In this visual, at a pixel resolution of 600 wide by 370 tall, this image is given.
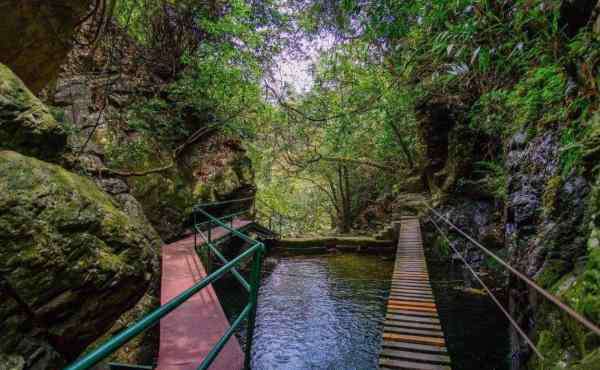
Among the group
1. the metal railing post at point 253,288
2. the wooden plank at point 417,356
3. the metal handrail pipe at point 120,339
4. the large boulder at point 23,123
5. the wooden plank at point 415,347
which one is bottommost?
the wooden plank at point 417,356

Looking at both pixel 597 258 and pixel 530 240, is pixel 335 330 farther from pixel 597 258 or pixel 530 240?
pixel 597 258

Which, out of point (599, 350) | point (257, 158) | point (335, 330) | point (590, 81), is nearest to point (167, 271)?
point (335, 330)

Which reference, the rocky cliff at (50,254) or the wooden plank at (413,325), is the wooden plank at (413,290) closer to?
the wooden plank at (413,325)

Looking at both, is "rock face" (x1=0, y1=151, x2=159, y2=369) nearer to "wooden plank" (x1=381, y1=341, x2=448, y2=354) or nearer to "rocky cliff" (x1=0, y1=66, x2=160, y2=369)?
"rocky cliff" (x1=0, y1=66, x2=160, y2=369)

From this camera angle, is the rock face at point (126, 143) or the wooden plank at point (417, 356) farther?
the rock face at point (126, 143)

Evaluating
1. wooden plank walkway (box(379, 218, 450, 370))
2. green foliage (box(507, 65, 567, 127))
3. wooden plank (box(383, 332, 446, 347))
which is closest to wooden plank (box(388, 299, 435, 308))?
wooden plank walkway (box(379, 218, 450, 370))

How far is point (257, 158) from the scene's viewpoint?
43.3 ft

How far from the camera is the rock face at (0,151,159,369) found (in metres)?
1.68

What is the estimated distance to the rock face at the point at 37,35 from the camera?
124 inches

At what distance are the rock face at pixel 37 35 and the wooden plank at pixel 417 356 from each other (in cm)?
528

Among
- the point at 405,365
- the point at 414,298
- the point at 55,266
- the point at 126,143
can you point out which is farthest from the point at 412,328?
the point at 126,143

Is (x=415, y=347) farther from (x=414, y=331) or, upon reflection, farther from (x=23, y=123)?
(x=23, y=123)

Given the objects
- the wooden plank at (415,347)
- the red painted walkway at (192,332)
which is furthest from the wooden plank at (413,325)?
the red painted walkway at (192,332)

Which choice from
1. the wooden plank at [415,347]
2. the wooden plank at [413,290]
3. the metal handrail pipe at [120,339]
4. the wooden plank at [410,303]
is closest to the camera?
the metal handrail pipe at [120,339]
